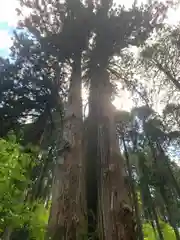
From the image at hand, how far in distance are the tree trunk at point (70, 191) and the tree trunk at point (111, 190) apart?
37cm

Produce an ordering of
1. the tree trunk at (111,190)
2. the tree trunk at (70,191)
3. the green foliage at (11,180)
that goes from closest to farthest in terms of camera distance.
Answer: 1. the green foliage at (11,180)
2. the tree trunk at (111,190)
3. the tree trunk at (70,191)

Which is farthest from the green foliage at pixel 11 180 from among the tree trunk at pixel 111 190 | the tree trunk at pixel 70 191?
the tree trunk at pixel 111 190

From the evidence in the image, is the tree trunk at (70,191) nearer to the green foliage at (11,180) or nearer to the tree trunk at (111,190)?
the tree trunk at (111,190)

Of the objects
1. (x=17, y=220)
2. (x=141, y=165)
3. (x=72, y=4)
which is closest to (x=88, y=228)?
(x=17, y=220)

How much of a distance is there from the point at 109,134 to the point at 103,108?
122 cm

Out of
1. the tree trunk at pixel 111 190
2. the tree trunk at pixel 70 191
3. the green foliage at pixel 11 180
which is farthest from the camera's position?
the tree trunk at pixel 70 191

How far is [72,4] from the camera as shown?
9.60 meters

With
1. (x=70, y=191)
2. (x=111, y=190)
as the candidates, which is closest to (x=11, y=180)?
(x=70, y=191)

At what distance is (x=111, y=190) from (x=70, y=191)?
Result: 733mm

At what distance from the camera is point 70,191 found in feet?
16.0

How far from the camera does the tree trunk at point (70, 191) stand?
4.38m

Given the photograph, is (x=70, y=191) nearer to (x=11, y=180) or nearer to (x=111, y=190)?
(x=111, y=190)

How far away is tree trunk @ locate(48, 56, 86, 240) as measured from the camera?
4379 millimetres

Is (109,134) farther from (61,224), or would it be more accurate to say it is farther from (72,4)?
(72,4)
